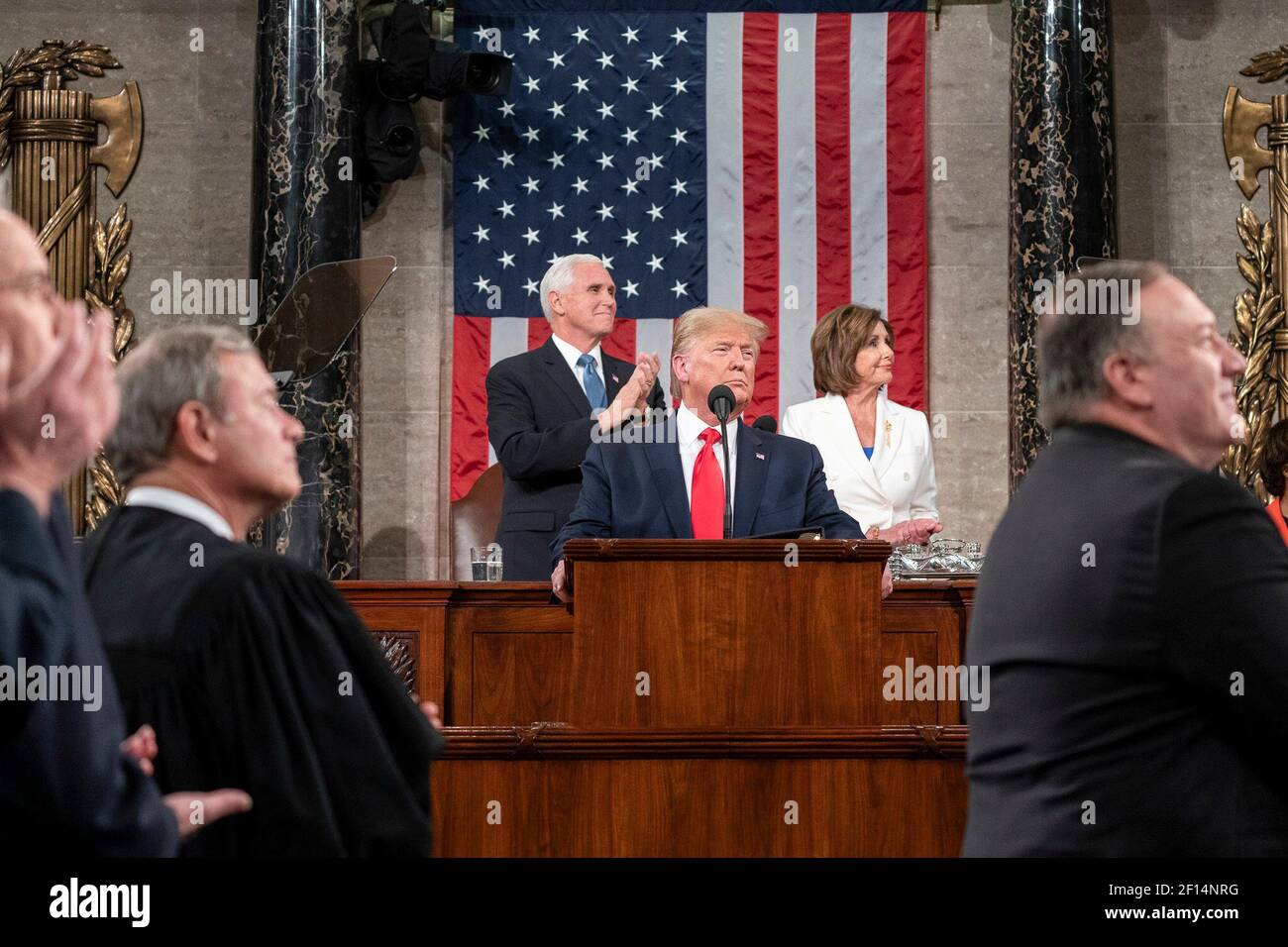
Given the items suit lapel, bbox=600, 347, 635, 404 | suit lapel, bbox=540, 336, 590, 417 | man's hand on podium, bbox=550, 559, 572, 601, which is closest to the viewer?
man's hand on podium, bbox=550, 559, 572, 601

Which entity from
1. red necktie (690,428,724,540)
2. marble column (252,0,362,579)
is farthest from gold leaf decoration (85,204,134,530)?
red necktie (690,428,724,540)

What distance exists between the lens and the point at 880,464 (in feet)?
20.0

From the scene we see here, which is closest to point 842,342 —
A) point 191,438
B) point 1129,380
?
point 1129,380

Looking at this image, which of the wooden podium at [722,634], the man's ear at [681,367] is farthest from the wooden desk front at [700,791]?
the man's ear at [681,367]

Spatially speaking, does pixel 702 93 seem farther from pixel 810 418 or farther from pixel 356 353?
pixel 810 418

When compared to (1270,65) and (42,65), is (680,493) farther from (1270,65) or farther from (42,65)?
(1270,65)

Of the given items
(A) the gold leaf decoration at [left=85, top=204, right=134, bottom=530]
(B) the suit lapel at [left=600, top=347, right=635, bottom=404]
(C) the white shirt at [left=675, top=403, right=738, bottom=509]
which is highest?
(A) the gold leaf decoration at [left=85, top=204, right=134, bottom=530]

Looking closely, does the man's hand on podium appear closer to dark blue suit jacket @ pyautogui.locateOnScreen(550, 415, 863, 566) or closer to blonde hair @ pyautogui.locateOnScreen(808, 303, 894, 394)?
dark blue suit jacket @ pyautogui.locateOnScreen(550, 415, 863, 566)

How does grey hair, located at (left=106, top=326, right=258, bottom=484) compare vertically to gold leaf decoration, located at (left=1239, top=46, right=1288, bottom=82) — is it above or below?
below

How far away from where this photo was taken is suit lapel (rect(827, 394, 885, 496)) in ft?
19.8

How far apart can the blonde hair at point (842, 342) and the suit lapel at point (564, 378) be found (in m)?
0.90

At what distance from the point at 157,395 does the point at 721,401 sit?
8.36 ft

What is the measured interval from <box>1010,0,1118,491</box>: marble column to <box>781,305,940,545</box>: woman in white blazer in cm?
186
